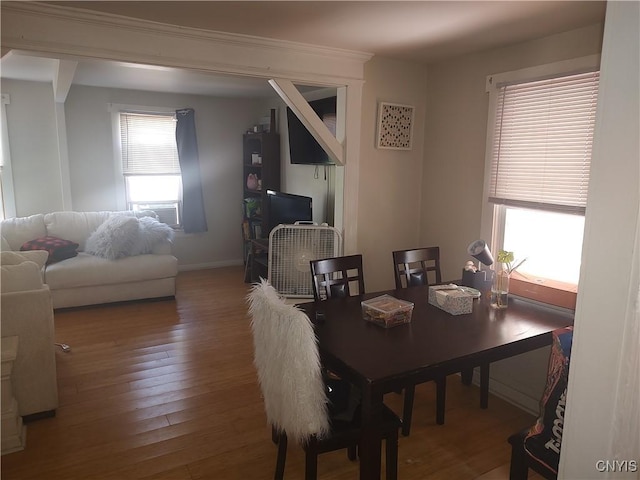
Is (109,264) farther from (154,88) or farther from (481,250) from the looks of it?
(481,250)

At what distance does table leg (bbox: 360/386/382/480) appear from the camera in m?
1.67

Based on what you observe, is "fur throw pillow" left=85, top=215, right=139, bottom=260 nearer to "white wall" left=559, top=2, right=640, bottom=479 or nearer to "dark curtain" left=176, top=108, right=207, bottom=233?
"dark curtain" left=176, top=108, right=207, bottom=233

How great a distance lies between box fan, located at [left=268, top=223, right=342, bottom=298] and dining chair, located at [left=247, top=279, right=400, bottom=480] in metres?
1.43

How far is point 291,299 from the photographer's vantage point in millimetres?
3477

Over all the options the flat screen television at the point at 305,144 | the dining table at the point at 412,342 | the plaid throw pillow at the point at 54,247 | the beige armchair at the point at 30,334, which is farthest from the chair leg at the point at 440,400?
the plaid throw pillow at the point at 54,247

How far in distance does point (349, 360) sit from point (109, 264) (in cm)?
368

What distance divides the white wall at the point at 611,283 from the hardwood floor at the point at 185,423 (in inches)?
52.8

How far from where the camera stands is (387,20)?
245 cm

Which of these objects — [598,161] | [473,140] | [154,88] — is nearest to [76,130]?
[154,88]

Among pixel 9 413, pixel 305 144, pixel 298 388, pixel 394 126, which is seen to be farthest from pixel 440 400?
pixel 305 144

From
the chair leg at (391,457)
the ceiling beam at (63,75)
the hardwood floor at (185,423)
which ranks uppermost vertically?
the ceiling beam at (63,75)

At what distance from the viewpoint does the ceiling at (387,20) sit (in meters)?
2.23

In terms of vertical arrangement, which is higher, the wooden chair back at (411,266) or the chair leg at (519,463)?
the wooden chair back at (411,266)
